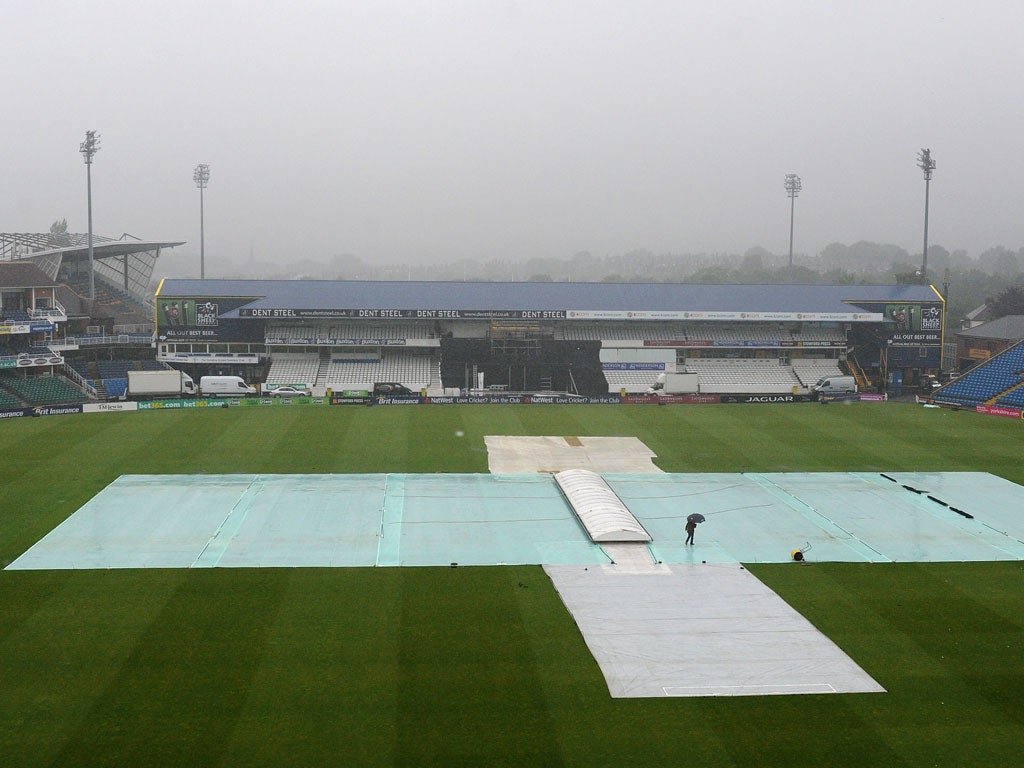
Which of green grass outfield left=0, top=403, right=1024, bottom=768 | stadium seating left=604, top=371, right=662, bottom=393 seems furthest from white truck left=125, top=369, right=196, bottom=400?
stadium seating left=604, top=371, right=662, bottom=393

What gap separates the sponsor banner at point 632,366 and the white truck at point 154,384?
24.7 m

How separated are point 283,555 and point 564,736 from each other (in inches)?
459

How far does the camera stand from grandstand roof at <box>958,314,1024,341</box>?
65938 mm

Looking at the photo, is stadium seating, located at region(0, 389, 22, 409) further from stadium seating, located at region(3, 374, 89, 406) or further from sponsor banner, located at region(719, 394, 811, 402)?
sponsor banner, located at region(719, 394, 811, 402)

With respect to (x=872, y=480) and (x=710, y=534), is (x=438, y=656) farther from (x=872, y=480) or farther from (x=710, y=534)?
(x=872, y=480)

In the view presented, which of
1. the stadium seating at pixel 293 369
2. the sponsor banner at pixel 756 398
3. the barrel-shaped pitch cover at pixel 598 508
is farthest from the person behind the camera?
the stadium seating at pixel 293 369

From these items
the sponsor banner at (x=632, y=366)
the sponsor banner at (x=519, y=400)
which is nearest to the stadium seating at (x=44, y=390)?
the sponsor banner at (x=519, y=400)

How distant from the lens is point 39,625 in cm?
1962

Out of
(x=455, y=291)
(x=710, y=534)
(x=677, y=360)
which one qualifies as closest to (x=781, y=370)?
(x=677, y=360)

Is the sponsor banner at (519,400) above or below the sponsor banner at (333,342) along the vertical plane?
below

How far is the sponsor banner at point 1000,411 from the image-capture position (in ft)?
163

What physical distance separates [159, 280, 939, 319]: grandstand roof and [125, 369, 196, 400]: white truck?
7837 millimetres

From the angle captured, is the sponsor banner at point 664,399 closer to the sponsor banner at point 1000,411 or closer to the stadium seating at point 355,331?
the sponsor banner at point 1000,411

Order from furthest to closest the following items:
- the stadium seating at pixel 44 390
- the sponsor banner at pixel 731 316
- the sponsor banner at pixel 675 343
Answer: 1. the sponsor banner at pixel 675 343
2. the sponsor banner at pixel 731 316
3. the stadium seating at pixel 44 390
